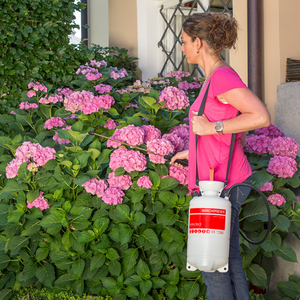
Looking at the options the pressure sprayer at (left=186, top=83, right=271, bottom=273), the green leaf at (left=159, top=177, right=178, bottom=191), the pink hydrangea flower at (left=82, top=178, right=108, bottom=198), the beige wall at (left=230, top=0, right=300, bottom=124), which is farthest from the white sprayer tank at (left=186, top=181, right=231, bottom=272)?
the beige wall at (left=230, top=0, right=300, bottom=124)

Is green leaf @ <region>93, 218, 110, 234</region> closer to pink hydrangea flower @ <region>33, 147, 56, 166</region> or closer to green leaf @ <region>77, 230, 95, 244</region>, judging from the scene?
green leaf @ <region>77, 230, 95, 244</region>

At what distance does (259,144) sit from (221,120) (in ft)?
4.28

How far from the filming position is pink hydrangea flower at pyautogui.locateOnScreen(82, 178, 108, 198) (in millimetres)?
2379

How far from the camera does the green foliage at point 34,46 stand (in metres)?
3.78

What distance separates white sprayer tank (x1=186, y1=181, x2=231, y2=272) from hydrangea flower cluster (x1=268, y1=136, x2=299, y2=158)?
129 centimetres

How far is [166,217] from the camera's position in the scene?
237 centimetres

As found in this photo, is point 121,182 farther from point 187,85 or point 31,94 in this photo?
point 187,85

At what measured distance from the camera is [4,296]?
2.71m

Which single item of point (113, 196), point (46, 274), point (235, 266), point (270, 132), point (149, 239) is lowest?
point (46, 274)

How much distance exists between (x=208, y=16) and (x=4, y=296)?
97.5 inches

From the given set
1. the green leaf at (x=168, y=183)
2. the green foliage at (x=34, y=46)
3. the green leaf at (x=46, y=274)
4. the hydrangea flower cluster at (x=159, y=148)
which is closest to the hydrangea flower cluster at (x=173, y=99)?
the hydrangea flower cluster at (x=159, y=148)

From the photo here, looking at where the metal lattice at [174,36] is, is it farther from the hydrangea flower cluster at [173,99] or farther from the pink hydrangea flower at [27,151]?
the pink hydrangea flower at [27,151]

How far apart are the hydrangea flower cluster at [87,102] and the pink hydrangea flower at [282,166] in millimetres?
1321

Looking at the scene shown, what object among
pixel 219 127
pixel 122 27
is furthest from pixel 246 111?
pixel 122 27
